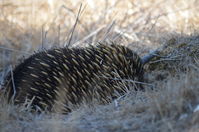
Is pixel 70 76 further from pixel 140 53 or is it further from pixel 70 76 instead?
pixel 140 53

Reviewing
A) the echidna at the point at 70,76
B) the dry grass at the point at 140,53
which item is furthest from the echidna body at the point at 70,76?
the dry grass at the point at 140,53

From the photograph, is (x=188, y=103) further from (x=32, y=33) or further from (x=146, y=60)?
(x=32, y=33)

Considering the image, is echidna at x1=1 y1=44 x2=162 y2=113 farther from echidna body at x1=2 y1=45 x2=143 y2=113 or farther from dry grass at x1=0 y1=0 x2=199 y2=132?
dry grass at x1=0 y1=0 x2=199 y2=132

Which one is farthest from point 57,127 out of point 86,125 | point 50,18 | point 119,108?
point 50,18

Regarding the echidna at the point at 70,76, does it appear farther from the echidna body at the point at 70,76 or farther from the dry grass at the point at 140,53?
the dry grass at the point at 140,53

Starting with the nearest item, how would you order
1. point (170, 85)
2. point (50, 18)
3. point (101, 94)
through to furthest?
point (170, 85) < point (101, 94) < point (50, 18)

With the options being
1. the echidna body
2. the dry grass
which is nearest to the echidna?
the echidna body

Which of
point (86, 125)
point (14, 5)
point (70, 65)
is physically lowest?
point (86, 125)

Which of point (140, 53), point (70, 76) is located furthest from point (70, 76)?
point (140, 53)
